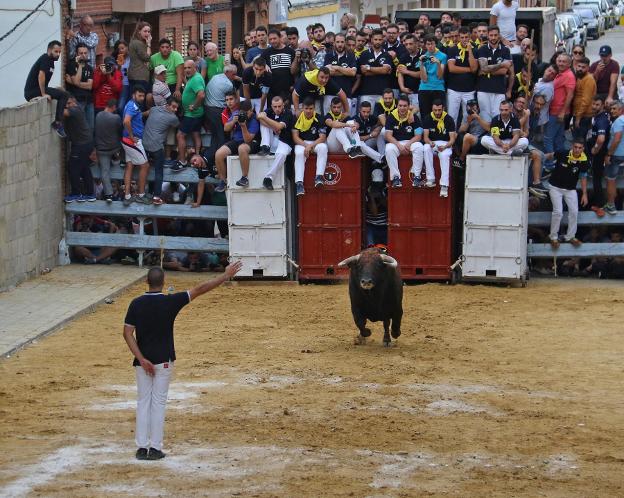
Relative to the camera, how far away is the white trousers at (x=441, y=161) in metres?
23.7

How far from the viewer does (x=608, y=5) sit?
82.1 meters

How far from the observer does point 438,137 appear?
2386 centimetres

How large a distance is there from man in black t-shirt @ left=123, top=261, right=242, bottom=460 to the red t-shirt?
12.4m

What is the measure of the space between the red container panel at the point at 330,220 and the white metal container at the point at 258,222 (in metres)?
0.36

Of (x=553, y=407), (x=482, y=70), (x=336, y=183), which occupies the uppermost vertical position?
(x=482, y=70)

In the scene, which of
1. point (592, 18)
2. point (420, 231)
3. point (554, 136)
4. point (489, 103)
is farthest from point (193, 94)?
point (592, 18)

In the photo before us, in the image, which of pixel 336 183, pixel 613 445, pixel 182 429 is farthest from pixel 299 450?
pixel 336 183

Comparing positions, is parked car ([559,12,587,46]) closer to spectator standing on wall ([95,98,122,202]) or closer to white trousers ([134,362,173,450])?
spectator standing on wall ([95,98,122,202])

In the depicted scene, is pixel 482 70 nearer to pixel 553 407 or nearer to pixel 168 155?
pixel 168 155

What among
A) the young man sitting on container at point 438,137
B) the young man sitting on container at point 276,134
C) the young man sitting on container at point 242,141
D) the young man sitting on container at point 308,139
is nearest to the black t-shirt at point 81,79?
the young man sitting on container at point 242,141

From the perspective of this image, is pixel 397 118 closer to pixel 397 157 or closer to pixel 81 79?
pixel 397 157

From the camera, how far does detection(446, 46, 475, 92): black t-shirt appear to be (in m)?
24.2

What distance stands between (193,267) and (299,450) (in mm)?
11977

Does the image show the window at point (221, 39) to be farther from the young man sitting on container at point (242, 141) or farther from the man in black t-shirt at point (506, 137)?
the man in black t-shirt at point (506, 137)
